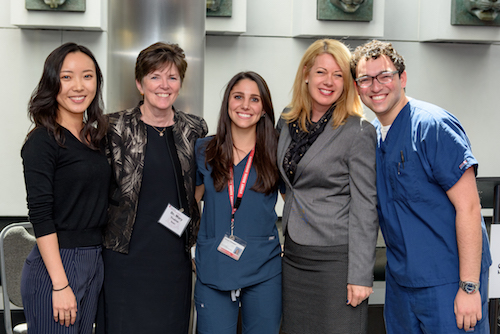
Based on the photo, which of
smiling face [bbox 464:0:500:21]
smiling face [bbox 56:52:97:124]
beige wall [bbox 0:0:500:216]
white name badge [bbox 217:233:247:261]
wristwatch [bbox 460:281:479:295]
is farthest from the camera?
beige wall [bbox 0:0:500:216]

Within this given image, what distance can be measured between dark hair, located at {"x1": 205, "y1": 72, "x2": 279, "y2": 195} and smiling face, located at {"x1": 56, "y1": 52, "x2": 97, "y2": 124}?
1.90ft

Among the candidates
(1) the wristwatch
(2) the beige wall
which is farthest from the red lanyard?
(2) the beige wall

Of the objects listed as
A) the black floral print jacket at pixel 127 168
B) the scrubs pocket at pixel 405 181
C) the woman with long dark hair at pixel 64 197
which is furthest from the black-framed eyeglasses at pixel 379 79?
the woman with long dark hair at pixel 64 197

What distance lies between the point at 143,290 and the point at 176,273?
0.16m

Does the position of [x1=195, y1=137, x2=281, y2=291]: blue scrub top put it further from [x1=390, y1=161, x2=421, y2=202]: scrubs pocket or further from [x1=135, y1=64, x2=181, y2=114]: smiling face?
[x1=390, y1=161, x2=421, y2=202]: scrubs pocket

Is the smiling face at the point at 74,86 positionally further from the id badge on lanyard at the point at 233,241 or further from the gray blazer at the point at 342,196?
the gray blazer at the point at 342,196

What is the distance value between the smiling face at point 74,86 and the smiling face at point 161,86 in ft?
0.80

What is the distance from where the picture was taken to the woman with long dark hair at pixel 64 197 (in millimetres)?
1765

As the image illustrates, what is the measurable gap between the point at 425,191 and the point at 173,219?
1080 mm

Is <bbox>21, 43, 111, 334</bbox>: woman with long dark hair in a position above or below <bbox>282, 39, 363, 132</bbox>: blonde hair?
below

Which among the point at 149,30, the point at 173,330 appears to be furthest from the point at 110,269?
the point at 149,30

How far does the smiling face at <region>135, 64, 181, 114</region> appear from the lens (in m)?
2.04

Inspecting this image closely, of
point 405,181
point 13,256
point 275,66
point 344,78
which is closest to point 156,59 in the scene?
point 344,78

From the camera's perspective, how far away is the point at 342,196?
195 centimetres
